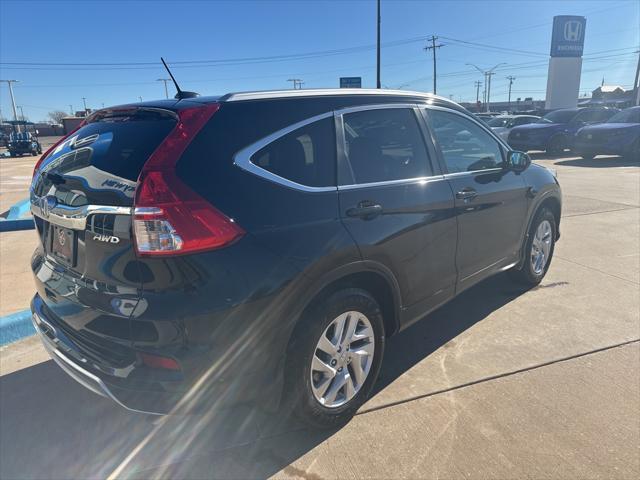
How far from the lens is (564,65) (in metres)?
37.4

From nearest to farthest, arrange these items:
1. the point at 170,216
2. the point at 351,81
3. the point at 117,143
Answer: the point at 170,216, the point at 117,143, the point at 351,81

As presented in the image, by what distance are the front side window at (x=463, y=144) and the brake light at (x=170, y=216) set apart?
1901mm

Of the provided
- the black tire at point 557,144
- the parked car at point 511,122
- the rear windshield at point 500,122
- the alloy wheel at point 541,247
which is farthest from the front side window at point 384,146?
the rear windshield at point 500,122

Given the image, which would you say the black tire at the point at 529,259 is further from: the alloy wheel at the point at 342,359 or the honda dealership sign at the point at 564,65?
the honda dealership sign at the point at 564,65

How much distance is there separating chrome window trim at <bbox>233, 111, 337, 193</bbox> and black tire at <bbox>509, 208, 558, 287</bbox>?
2.67m

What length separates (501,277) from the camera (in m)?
4.81

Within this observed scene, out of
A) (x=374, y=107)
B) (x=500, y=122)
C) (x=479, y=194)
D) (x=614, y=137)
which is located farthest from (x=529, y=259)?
(x=500, y=122)

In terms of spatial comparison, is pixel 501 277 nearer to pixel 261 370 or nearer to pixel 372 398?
pixel 372 398

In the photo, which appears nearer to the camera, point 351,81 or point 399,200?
point 399,200

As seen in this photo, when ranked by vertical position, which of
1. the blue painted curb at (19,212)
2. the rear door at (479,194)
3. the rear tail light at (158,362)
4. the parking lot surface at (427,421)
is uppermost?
the rear door at (479,194)

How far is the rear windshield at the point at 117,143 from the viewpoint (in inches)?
79.3

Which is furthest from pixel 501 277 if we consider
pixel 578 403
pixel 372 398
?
pixel 372 398

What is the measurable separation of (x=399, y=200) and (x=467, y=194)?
2.64ft

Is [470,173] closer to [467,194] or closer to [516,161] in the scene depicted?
[467,194]
